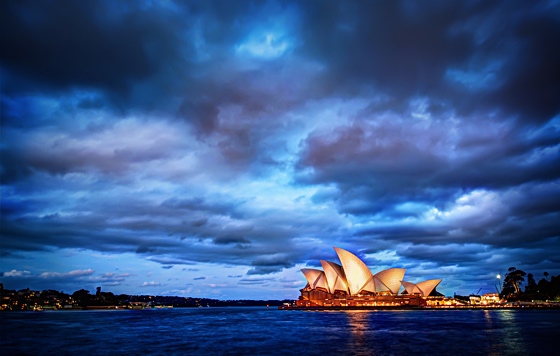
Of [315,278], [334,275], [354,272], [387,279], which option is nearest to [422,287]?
[387,279]

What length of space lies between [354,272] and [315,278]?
2190 centimetres

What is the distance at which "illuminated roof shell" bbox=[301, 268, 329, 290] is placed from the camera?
167 metres

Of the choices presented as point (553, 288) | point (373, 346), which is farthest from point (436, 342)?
point (553, 288)

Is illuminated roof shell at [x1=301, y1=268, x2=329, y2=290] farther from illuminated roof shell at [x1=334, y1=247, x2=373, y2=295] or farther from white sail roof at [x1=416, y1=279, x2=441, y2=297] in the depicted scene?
white sail roof at [x1=416, y1=279, x2=441, y2=297]

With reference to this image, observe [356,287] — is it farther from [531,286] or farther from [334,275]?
[531,286]

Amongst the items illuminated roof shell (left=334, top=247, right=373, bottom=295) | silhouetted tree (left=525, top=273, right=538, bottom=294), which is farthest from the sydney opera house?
silhouetted tree (left=525, top=273, right=538, bottom=294)

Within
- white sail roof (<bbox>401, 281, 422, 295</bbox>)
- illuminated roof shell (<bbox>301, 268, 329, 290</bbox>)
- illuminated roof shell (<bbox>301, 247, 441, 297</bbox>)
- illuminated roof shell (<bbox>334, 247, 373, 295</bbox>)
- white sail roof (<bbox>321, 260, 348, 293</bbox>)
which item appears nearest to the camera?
illuminated roof shell (<bbox>334, 247, 373, 295</bbox>)

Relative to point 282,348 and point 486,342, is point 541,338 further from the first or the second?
point 282,348

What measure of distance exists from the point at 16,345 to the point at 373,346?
4112 centimetres

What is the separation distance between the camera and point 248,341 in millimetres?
53844

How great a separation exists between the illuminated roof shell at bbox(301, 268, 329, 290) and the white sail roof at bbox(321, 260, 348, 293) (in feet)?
19.3

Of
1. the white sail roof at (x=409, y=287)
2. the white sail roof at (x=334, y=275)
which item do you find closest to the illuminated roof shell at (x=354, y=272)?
the white sail roof at (x=334, y=275)

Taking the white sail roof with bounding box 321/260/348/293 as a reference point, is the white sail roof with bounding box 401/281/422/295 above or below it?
below

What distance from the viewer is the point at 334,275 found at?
523 feet
